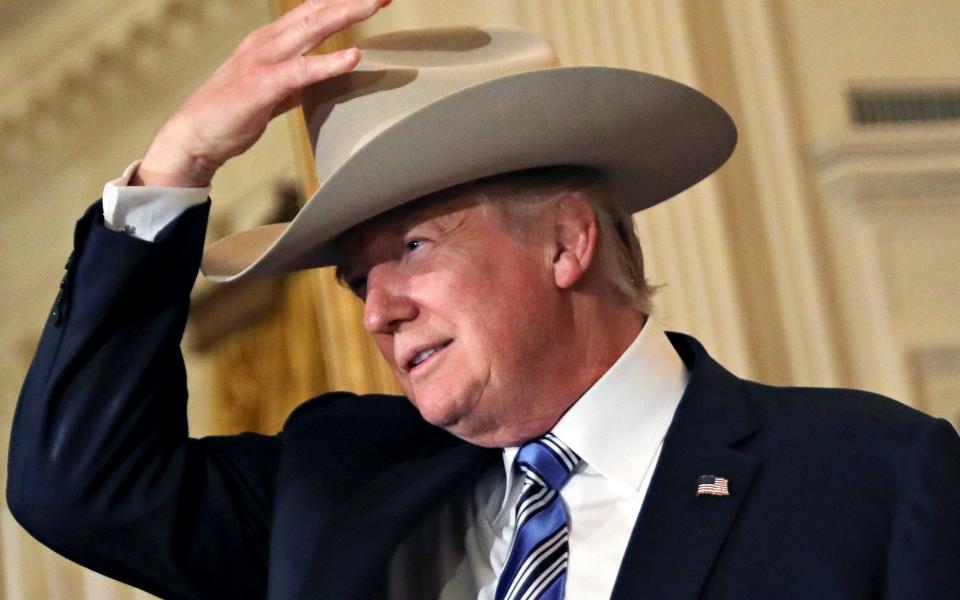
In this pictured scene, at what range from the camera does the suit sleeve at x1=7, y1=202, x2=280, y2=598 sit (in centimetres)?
171

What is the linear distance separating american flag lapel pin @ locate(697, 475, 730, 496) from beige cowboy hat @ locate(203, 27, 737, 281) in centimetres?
41

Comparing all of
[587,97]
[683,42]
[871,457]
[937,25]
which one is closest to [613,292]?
[587,97]

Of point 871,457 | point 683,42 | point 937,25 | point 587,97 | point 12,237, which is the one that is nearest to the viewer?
point 871,457

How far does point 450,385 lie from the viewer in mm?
1654

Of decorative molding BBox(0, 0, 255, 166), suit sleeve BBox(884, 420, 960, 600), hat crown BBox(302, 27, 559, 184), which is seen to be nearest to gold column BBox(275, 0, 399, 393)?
decorative molding BBox(0, 0, 255, 166)

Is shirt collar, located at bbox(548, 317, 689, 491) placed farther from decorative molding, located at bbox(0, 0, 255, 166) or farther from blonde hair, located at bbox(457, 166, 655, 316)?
decorative molding, located at bbox(0, 0, 255, 166)

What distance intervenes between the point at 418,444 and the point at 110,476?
365mm

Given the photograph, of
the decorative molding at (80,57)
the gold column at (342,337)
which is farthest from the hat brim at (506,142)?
the decorative molding at (80,57)

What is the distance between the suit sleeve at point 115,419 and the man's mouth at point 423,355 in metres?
0.27

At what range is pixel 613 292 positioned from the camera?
1.82m

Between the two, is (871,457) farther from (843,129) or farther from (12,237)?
(12,237)

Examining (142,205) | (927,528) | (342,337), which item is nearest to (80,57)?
(342,337)

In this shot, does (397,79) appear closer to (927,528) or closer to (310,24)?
(310,24)

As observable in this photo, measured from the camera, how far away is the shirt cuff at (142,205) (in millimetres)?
1694
